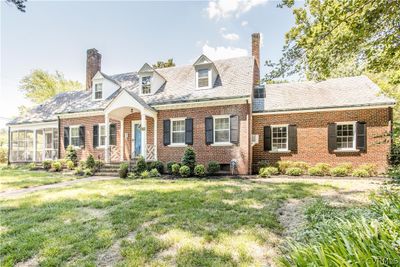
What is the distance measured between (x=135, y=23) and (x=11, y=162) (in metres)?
17.0

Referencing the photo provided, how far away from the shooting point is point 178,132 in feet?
45.2

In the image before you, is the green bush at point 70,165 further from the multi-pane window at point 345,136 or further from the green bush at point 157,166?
the multi-pane window at point 345,136

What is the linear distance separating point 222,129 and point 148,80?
21.3 ft

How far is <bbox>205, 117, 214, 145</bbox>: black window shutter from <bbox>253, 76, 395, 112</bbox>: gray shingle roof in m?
2.81

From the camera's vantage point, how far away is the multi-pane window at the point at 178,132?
13.7 metres

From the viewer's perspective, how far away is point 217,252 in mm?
3521

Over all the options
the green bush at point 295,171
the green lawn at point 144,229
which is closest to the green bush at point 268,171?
the green bush at point 295,171

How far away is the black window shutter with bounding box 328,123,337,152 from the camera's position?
12.1 m

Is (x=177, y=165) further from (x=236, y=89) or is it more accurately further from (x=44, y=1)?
(x=44, y=1)

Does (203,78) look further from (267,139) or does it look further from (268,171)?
(268,171)

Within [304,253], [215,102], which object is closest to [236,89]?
[215,102]

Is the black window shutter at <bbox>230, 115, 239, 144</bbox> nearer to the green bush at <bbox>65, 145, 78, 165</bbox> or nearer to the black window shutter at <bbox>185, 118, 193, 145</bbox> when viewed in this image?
the black window shutter at <bbox>185, 118, 193, 145</bbox>

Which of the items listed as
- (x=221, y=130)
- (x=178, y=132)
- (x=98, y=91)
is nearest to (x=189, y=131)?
(x=178, y=132)

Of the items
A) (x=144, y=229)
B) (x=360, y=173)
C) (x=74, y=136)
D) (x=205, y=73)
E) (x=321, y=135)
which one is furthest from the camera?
(x=74, y=136)
